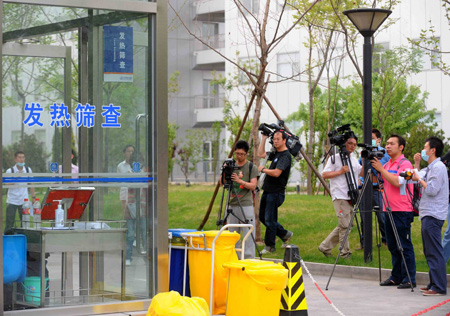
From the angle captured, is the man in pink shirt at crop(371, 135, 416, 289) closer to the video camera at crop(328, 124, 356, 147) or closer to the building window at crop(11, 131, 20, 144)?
the video camera at crop(328, 124, 356, 147)

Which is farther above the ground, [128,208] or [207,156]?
[207,156]

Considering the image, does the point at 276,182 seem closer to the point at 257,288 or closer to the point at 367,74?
the point at 367,74

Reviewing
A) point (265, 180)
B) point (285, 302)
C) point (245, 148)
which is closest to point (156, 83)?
point (285, 302)

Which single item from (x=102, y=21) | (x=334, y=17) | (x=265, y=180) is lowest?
(x=265, y=180)

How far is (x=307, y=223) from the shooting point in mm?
16750

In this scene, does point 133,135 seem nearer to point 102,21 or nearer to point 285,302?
point 102,21

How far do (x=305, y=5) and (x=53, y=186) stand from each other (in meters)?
10.5

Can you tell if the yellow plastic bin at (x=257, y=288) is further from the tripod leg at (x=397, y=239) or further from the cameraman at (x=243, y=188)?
the cameraman at (x=243, y=188)

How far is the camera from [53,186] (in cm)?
800

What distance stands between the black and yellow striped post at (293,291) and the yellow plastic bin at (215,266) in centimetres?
66

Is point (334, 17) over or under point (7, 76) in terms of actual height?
over

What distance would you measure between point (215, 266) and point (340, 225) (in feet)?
14.0

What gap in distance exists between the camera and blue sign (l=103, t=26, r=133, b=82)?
845 cm

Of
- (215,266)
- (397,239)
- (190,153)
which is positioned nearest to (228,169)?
(397,239)
